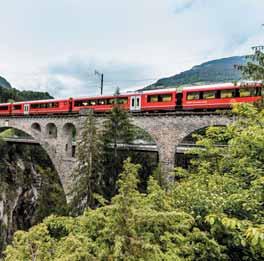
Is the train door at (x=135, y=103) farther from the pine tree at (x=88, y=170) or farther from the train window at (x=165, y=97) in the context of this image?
the pine tree at (x=88, y=170)

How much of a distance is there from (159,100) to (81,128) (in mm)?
5484

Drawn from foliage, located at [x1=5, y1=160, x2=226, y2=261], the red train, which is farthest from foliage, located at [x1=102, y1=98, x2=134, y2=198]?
foliage, located at [x1=5, y1=160, x2=226, y2=261]

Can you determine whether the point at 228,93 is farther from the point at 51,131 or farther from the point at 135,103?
the point at 51,131

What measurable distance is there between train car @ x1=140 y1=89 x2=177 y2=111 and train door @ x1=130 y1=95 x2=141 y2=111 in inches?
10.7

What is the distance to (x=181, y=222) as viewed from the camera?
3.78 meters

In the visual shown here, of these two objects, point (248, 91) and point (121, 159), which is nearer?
point (248, 91)

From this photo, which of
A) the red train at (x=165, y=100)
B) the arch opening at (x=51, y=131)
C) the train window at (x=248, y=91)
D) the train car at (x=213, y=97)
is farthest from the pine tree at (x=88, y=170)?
the arch opening at (x=51, y=131)

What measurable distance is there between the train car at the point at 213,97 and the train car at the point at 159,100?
715 mm

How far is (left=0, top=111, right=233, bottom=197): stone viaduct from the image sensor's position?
15.3m

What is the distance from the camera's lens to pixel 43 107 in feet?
81.0

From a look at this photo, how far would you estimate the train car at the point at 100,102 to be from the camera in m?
19.4

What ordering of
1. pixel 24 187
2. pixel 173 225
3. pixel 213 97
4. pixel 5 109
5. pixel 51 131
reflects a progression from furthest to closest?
pixel 5 109 < pixel 24 187 < pixel 51 131 < pixel 213 97 < pixel 173 225

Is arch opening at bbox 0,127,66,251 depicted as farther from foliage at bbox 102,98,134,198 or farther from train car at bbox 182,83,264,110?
train car at bbox 182,83,264,110

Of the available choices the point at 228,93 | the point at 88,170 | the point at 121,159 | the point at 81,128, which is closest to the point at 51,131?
the point at 81,128
